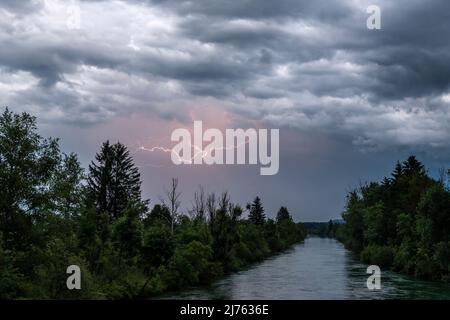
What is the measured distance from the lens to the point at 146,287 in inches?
1831

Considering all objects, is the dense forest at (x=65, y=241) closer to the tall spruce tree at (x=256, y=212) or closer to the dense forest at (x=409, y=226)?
the dense forest at (x=409, y=226)

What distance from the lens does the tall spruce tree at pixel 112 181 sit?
8738cm

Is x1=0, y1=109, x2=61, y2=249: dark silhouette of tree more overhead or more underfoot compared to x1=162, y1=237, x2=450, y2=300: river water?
more overhead

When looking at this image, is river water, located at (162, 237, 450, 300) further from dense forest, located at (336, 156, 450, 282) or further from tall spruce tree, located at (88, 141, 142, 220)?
tall spruce tree, located at (88, 141, 142, 220)

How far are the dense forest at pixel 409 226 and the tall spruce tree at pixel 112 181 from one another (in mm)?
39613

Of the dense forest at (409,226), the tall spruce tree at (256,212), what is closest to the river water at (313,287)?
the dense forest at (409,226)

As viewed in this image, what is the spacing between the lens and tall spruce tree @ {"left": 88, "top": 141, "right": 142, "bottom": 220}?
3440 inches

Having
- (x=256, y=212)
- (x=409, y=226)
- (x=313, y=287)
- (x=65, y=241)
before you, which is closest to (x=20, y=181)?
(x=65, y=241)

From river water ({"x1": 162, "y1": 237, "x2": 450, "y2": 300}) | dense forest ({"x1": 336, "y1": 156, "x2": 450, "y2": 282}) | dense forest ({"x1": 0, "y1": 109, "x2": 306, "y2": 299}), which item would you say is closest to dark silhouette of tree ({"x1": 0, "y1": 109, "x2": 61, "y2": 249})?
dense forest ({"x1": 0, "y1": 109, "x2": 306, "y2": 299})

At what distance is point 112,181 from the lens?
8856cm

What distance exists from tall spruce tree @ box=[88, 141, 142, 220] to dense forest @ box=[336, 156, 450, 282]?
130 feet
